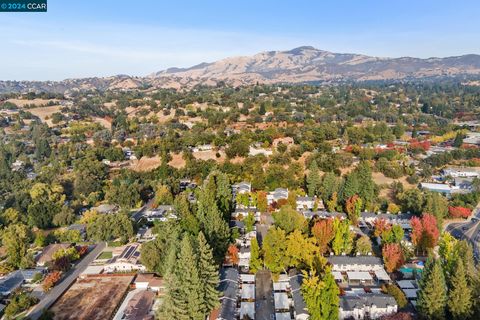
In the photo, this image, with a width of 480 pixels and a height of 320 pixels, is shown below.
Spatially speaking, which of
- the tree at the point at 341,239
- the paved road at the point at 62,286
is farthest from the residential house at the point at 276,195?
the paved road at the point at 62,286

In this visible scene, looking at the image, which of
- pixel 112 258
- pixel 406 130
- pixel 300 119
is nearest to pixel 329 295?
pixel 112 258

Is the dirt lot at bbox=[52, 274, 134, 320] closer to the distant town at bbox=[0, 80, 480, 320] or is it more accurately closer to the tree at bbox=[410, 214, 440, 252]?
the distant town at bbox=[0, 80, 480, 320]

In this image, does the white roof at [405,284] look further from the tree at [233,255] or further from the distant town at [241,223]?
the tree at [233,255]

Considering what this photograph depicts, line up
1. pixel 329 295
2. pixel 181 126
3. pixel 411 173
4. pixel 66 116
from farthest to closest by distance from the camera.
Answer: pixel 66 116 < pixel 181 126 < pixel 411 173 < pixel 329 295

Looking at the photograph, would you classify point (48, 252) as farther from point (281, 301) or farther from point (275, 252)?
point (281, 301)

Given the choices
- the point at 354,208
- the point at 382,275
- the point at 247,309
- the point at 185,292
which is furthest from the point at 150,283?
the point at 354,208

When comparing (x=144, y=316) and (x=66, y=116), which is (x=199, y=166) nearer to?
(x=144, y=316)

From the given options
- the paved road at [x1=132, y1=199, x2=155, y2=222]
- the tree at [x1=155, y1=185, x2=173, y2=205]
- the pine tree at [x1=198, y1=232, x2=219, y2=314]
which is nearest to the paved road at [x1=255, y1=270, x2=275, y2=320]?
the pine tree at [x1=198, y1=232, x2=219, y2=314]
